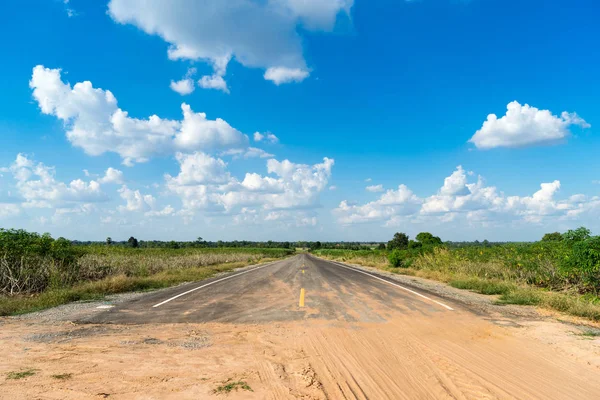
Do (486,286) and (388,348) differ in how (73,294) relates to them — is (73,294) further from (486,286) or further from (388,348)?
(486,286)

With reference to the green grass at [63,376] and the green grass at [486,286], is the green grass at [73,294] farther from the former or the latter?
the green grass at [486,286]

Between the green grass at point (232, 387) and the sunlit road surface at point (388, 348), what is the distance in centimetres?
19

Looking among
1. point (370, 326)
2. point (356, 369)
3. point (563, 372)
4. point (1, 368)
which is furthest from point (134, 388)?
point (563, 372)

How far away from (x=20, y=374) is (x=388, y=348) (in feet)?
18.5

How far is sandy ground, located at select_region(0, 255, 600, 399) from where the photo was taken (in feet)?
13.8

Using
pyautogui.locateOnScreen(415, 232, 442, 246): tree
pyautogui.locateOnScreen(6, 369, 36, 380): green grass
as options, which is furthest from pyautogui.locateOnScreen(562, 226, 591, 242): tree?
pyautogui.locateOnScreen(415, 232, 442, 246): tree

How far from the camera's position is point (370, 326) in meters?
7.44

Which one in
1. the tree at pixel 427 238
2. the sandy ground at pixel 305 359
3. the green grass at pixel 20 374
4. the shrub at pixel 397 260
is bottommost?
the shrub at pixel 397 260

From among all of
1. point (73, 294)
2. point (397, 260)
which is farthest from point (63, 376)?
point (397, 260)

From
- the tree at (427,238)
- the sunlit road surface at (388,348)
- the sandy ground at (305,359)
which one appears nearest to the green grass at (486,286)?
the sunlit road surface at (388,348)

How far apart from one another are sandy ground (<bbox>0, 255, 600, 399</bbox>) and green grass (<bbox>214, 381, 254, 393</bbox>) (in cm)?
4

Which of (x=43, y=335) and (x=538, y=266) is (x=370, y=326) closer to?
(x=43, y=335)

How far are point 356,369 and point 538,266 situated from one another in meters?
13.8

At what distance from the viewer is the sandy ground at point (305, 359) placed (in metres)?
4.21
